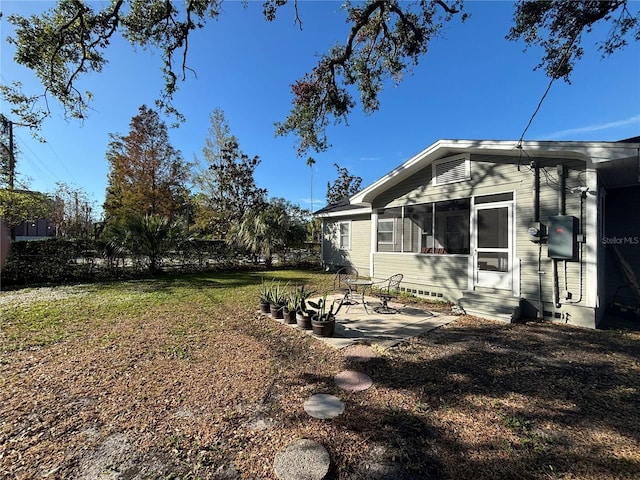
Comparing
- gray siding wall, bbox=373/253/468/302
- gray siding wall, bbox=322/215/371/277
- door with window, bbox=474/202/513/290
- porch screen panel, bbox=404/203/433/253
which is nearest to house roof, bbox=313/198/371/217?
gray siding wall, bbox=322/215/371/277

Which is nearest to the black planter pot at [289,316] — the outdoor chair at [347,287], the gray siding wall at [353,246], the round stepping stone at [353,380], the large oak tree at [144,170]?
the outdoor chair at [347,287]

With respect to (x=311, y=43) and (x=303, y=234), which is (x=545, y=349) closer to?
(x=311, y=43)

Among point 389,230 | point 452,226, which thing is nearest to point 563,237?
point 452,226

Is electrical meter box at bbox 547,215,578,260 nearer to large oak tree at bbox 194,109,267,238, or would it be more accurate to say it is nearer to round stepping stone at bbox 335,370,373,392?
→ round stepping stone at bbox 335,370,373,392

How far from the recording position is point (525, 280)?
6.28 meters

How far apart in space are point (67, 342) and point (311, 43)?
9276 mm

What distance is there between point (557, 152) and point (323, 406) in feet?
21.2

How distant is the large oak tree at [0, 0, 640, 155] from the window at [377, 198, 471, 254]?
3555mm

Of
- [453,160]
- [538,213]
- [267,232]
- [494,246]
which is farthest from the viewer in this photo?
[267,232]

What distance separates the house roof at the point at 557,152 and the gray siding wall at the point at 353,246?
434 centimetres

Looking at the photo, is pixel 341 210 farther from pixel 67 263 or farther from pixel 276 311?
pixel 67 263

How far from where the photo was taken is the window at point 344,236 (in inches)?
535

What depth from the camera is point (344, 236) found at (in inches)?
547

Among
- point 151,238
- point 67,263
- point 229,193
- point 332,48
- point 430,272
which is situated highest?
point 332,48
